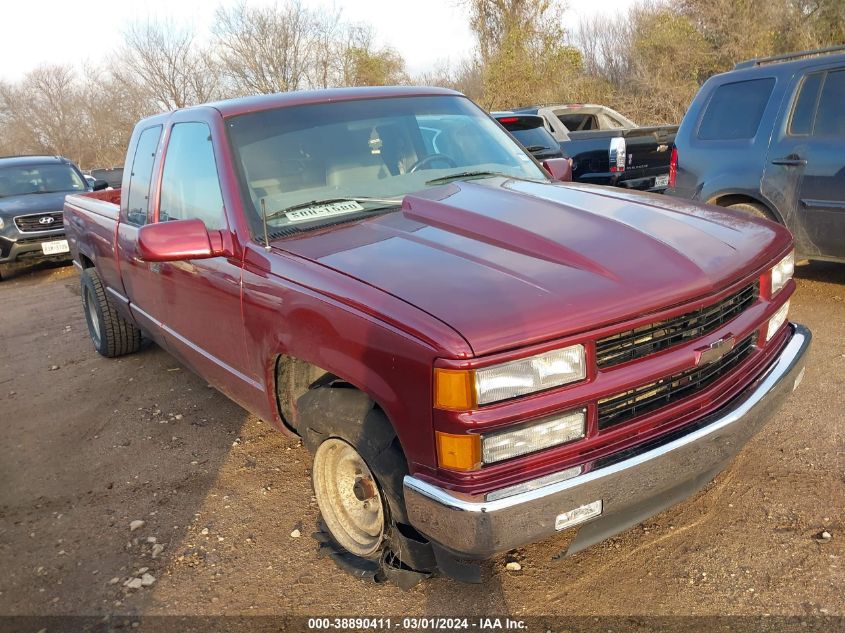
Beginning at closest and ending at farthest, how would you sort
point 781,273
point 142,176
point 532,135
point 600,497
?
point 600,497 < point 781,273 < point 142,176 < point 532,135

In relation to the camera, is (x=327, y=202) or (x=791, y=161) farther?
(x=791, y=161)

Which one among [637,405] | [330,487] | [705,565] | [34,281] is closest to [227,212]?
[330,487]

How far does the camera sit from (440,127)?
146 inches

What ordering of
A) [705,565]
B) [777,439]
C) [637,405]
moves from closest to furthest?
[637,405] → [705,565] → [777,439]

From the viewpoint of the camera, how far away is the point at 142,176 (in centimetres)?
429

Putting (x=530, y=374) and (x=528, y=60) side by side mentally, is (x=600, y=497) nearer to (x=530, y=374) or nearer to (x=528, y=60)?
(x=530, y=374)

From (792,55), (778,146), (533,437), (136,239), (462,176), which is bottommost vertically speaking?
(533,437)

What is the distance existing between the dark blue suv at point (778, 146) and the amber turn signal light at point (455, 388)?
4.18 metres

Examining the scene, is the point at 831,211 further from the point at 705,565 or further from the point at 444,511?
the point at 444,511

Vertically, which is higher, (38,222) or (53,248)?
(38,222)

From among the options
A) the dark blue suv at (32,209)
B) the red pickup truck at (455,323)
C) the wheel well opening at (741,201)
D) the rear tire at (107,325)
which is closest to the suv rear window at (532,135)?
the wheel well opening at (741,201)

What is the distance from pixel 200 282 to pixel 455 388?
180 centimetres

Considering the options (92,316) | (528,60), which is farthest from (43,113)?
(92,316)

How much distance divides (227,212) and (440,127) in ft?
4.24
